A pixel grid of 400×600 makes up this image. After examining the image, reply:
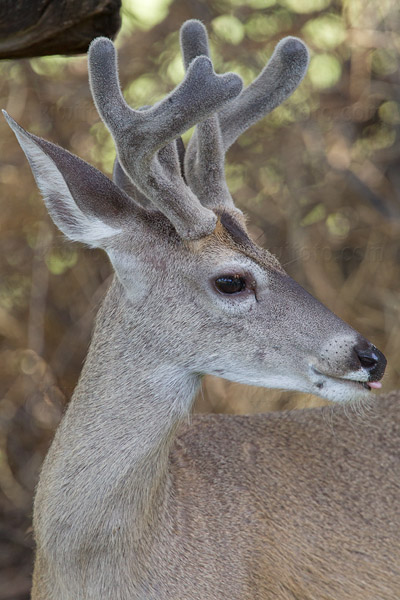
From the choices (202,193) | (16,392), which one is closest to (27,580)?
(16,392)

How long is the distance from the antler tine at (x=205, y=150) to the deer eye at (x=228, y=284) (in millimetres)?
427

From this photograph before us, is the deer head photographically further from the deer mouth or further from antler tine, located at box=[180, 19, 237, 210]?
antler tine, located at box=[180, 19, 237, 210]

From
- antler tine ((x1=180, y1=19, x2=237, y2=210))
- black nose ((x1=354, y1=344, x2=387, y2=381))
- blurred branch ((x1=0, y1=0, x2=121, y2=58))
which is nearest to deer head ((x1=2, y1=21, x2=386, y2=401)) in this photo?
black nose ((x1=354, y1=344, x2=387, y2=381))

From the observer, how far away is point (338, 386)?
106 inches

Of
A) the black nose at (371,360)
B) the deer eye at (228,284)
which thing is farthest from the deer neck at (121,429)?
the black nose at (371,360)

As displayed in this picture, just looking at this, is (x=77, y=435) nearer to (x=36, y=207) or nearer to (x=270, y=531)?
(x=270, y=531)

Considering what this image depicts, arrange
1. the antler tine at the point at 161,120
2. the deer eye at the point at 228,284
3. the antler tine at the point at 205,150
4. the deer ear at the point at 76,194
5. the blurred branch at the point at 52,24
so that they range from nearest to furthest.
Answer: the antler tine at the point at 161,120
the deer ear at the point at 76,194
the deer eye at the point at 228,284
the antler tine at the point at 205,150
the blurred branch at the point at 52,24

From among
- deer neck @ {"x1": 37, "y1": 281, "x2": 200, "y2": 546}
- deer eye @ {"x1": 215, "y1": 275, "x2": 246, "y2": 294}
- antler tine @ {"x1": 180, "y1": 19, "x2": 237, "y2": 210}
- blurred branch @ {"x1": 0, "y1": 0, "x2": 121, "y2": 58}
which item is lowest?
deer neck @ {"x1": 37, "y1": 281, "x2": 200, "y2": 546}

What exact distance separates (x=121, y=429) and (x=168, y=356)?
0.27 meters

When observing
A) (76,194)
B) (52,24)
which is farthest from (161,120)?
(52,24)

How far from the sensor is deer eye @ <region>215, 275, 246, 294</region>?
2721mm

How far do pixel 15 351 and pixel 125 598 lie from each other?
10.1 feet

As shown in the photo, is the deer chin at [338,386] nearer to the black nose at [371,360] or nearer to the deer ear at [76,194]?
the black nose at [371,360]

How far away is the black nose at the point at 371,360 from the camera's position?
2639mm
